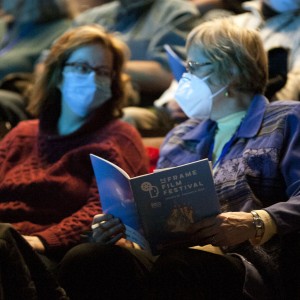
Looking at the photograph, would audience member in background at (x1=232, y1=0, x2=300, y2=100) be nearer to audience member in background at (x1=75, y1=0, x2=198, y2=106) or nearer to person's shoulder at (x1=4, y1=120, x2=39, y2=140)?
audience member in background at (x1=75, y1=0, x2=198, y2=106)

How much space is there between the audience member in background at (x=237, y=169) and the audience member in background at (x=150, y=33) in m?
0.82

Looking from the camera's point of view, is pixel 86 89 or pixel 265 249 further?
pixel 86 89

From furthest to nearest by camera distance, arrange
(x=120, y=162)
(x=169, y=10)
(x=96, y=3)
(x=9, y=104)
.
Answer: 1. (x=96, y=3)
2. (x=169, y=10)
3. (x=9, y=104)
4. (x=120, y=162)

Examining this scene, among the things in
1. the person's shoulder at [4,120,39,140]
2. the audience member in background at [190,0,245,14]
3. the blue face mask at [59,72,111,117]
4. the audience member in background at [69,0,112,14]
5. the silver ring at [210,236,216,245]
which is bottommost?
the audience member in background at [69,0,112,14]

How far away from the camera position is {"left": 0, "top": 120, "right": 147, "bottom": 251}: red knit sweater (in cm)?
195

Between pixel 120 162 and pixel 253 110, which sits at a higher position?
pixel 253 110

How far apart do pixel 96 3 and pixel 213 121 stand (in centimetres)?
209

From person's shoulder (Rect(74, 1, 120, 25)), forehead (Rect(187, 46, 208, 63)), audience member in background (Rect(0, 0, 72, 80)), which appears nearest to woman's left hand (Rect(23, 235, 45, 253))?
forehead (Rect(187, 46, 208, 63))

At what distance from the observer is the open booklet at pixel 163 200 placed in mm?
1450

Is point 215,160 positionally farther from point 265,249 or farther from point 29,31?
point 29,31

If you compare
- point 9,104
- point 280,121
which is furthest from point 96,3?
point 280,121

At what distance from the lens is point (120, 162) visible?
1.99m

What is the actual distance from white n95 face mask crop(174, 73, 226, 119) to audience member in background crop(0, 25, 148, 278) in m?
0.27

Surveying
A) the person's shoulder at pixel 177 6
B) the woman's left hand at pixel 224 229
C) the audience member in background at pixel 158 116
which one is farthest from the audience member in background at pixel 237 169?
the person's shoulder at pixel 177 6
